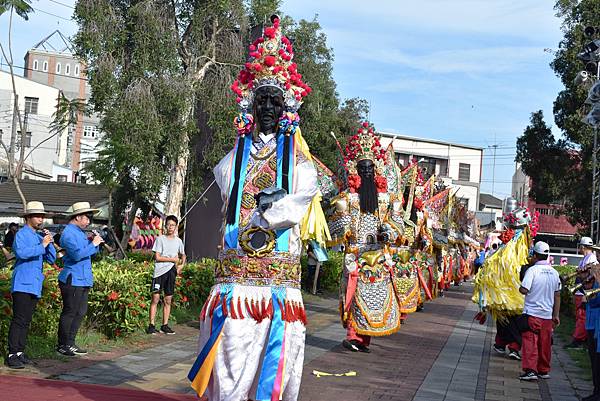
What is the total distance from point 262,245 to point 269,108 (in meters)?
1.05

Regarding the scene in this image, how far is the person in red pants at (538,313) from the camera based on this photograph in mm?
9531

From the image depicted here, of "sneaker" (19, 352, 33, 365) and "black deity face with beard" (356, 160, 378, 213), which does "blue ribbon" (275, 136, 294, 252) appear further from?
"black deity face with beard" (356, 160, 378, 213)

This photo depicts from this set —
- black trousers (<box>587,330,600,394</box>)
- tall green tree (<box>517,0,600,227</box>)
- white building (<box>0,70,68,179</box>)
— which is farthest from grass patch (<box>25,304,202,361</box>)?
white building (<box>0,70,68,179</box>)

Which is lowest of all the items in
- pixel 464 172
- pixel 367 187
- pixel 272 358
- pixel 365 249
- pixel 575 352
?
pixel 575 352

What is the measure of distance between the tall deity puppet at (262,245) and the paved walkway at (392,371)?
2110 mm

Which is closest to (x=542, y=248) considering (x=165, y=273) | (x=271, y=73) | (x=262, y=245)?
(x=165, y=273)

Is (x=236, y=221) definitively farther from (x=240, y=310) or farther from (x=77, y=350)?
(x=77, y=350)

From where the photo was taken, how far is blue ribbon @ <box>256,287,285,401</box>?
526cm

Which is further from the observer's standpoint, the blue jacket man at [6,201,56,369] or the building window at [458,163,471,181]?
the building window at [458,163,471,181]

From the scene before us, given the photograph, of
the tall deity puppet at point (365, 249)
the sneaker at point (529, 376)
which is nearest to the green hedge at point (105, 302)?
the tall deity puppet at point (365, 249)

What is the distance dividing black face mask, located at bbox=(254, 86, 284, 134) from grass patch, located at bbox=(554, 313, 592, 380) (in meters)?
6.20

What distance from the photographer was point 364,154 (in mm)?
11461

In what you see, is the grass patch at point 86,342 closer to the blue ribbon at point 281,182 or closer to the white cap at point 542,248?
the blue ribbon at point 281,182

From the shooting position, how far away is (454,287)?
31078 millimetres
